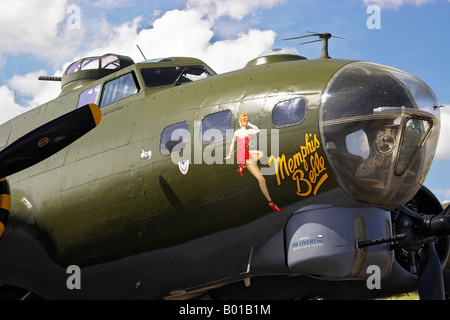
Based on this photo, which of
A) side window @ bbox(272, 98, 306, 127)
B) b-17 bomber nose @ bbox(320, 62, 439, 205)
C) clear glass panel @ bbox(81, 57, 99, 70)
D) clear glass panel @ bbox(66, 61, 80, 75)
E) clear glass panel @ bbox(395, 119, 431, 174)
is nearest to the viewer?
b-17 bomber nose @ bbox(320, 62, 439, 205)

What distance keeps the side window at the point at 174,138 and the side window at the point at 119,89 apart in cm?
166

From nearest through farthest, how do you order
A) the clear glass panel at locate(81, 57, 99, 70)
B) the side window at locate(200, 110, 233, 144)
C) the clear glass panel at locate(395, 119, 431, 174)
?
the clear glass panel at locate(395, 119, 431, 174), the side window at locate(200, 110, 233, 144), the clear glass panel at locate(81, 57, 99, 70)

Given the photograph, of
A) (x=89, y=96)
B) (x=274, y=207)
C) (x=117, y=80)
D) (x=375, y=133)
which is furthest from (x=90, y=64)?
(x=375, y=133)

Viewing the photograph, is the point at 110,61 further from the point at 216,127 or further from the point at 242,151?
the point at 242,151

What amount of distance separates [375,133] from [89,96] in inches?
214

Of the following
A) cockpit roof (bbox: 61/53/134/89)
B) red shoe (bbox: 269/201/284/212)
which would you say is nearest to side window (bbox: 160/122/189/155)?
red shoe (bbox: 269/201/284/212)

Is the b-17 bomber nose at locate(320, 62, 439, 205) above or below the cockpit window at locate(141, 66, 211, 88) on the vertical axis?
below

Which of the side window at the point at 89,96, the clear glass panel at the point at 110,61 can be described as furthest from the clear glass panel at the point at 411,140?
the clear glass panel at the point at 110,61

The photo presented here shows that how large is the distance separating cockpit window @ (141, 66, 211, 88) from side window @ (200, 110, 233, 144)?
2.01 metres

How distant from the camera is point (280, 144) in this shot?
24.8 ft

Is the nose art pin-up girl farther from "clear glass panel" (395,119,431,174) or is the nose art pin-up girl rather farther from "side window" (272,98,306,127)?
"clear glass panel" (395,119,431,174)

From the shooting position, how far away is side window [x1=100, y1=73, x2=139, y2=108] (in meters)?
9.89

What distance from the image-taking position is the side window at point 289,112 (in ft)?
24.8
